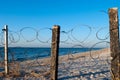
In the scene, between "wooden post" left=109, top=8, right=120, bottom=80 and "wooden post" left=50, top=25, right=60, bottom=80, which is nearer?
"wooden post" left=109, top=8, right=120, bottom=80

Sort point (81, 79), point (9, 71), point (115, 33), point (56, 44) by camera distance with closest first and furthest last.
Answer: point (115, 33), point (56, 44), point (81, 79), point (9, 71)

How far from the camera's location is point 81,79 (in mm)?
9680

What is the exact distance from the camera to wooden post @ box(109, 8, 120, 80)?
239 inches

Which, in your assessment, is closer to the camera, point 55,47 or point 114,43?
point 114,43

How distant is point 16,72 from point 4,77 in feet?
1.74

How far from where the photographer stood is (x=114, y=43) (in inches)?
241

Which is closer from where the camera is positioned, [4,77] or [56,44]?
[56,44]

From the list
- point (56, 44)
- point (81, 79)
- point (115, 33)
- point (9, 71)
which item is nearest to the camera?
point (115, 33)

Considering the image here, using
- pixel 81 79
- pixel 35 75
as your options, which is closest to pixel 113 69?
pixel 81 79

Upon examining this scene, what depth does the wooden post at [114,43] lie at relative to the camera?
607 cm

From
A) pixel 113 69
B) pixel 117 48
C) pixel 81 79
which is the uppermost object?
pixel 117 48

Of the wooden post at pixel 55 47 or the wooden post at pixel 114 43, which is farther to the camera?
the wooden post at pixel 55 47

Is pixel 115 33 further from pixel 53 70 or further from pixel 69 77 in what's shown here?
pixel 69 77

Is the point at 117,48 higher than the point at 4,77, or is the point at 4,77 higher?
the point at 117,48
